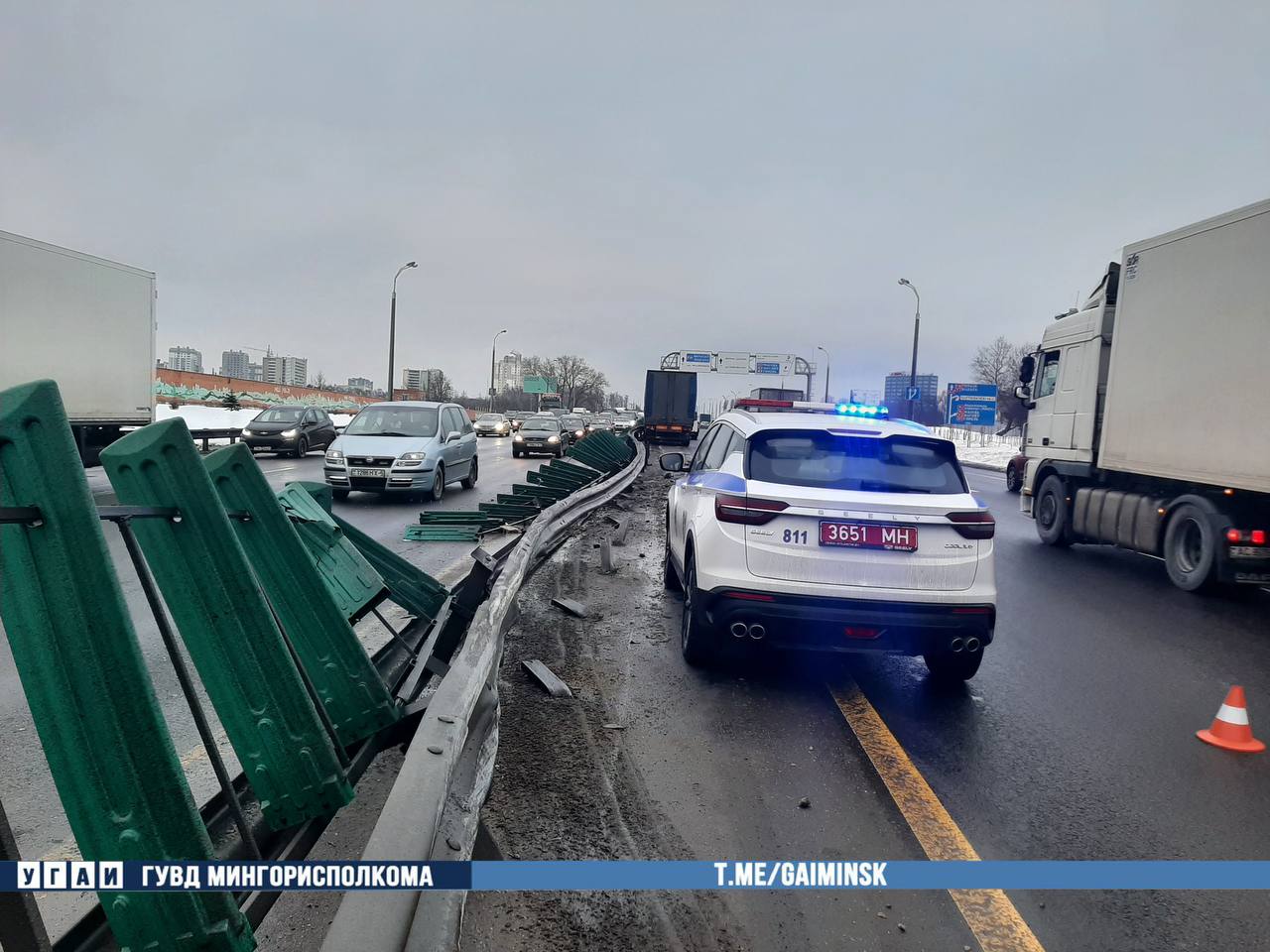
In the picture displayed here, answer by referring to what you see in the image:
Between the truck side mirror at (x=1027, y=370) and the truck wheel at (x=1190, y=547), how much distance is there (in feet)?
14.3

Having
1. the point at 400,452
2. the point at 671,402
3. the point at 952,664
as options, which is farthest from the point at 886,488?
the point at 671,402

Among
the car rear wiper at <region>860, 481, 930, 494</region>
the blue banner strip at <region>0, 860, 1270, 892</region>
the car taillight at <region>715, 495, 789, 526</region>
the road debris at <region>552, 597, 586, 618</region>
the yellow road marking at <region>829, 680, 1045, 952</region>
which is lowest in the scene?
the road debris at <region>552, 597, 586, 618</region>

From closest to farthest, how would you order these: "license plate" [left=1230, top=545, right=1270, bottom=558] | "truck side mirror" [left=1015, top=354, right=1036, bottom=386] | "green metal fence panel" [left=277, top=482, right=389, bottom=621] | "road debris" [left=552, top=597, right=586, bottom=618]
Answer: "green metal fence panel" [left=277, top=482, right=389, bottom=621]
"road debris" [left=552, top=597, right=586, bottom=618]
"license plate" [left=1230, top=545, right=1270, bottom=558]
"truck side mirror" [left=1015, top=354, right=1036, bottom=386]

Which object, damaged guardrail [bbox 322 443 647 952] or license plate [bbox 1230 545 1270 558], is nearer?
damaged guardrail [bbox 322 443 647 952]

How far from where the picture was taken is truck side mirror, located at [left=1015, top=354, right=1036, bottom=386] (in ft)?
43.0

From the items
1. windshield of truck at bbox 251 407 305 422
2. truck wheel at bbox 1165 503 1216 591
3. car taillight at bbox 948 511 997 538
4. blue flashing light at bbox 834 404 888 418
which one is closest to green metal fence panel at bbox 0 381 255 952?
car taillight at bbox 948 511 997 538

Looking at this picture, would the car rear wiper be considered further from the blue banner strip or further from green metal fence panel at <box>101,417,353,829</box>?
green metal fence panel at <box>101,417,353,829</box>

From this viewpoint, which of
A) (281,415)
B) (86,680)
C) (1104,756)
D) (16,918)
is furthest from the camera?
(281,415)

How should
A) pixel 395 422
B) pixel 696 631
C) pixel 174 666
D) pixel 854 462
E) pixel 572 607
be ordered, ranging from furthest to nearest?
1. pixel 395 422
2. pixel 572 607
3. pixel 696 631
4. pixel 854 462
5. pixel 174 666

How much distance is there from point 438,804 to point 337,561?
6.66 ft

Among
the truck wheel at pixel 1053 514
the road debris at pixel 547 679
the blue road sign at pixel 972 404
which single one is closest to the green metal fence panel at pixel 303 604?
the road debris at pixel 547 679

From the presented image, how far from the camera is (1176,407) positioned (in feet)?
29.7

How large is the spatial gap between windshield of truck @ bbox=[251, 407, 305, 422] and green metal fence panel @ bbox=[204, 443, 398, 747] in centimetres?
2188

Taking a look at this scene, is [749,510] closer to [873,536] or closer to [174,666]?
[873,536]
